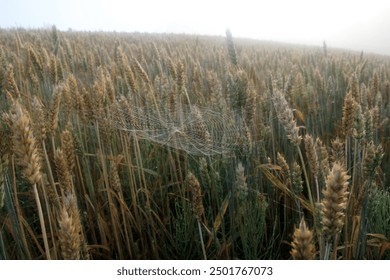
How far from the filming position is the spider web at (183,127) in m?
1.44

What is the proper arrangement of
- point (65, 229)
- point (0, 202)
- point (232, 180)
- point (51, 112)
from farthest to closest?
point (232, 180) → point (51, 112) → point (0, 202) → point (65, 229)

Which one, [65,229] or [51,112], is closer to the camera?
[65,229]

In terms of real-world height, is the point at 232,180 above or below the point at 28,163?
below

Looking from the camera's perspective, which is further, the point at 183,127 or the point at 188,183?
the point at 183,127

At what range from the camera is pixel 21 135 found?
66cm

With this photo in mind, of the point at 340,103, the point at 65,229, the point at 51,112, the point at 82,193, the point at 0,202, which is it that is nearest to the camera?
the point at 65,229

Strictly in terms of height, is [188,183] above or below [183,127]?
below

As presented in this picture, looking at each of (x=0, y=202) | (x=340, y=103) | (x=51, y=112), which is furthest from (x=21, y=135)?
(x=340, y=103)

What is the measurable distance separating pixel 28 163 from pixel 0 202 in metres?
0.12

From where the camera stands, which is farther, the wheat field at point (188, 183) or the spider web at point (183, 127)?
the spider web at point (183, 127)

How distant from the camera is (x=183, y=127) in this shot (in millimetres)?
1741

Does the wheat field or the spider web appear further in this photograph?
the spider web

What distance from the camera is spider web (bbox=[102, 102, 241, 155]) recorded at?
4.73ft
